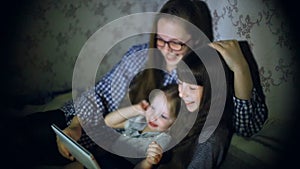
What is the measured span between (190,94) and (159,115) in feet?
0.34

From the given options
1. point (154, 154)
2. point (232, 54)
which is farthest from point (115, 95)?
point (232, 54)

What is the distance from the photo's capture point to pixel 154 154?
73 cm

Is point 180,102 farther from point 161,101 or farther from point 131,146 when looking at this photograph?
point 131,146

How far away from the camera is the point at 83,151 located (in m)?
0.65

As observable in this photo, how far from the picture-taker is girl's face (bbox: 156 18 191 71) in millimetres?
813

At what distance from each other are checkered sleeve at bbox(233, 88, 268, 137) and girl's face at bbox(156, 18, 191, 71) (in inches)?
7.3

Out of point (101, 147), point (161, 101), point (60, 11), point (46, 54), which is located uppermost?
point (60, 11)

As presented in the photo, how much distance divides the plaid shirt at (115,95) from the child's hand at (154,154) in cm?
17

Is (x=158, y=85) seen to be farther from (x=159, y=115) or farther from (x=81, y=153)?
(x=81, y=153)

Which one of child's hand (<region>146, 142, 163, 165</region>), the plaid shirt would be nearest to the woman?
the plaid shirt

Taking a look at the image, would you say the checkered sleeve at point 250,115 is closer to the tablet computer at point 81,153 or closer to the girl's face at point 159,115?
the girl's face at point 159,115

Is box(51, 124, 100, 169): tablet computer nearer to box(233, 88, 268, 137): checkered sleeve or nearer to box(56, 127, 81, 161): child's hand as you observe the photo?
box(56, 127, 81, 161): child's hand

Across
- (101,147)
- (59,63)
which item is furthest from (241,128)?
(59,63)

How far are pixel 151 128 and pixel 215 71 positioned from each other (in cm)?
22
